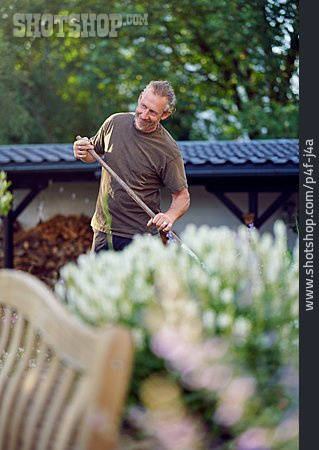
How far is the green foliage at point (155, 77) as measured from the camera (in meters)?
11.1

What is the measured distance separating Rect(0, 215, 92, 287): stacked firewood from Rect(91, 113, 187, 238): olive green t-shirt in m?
4.68

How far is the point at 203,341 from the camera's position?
5.43ft

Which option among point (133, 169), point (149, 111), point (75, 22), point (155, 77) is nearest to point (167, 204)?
point (75, 22)

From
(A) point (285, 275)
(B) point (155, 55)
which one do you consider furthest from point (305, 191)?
(B) point (155, 55)

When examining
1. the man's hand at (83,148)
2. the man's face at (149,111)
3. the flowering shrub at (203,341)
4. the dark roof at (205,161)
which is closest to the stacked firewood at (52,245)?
the dark roof at (205,161)

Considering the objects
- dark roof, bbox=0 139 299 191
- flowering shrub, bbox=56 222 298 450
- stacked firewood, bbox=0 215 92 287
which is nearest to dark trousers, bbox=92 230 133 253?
flowering shrub, bbox=56 222 298 450

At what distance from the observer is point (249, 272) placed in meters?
1.81

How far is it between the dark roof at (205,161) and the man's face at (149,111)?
3680mm

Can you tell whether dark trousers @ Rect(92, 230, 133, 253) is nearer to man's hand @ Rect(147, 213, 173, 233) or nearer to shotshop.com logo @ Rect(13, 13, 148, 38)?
man's hand @ Rect(147, 213, 173, 233)

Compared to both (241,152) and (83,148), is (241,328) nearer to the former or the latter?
(83,148)

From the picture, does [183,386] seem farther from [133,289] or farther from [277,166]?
[277,166]

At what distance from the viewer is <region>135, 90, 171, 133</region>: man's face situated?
126 inches

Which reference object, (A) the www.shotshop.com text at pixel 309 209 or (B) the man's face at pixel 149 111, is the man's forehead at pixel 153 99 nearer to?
(B) the man's face at pixel 149 111

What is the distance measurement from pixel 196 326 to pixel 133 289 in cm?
14
